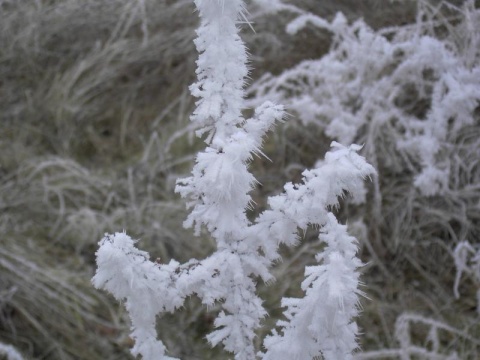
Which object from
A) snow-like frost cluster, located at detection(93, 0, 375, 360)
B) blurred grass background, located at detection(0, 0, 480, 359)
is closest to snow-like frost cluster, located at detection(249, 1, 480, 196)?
blurred grass background, located at detection(0, 0, 480, 359)

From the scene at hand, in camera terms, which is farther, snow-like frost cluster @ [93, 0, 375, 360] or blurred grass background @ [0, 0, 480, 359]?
blurred grass background @ [0, 0, 480, 359]

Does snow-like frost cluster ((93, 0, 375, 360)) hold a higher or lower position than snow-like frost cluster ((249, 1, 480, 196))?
higher

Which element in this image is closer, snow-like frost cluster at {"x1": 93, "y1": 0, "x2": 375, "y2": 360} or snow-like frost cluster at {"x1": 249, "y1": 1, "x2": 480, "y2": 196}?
snow-like frost cluster at {"x1": 93, "y1": 0, "x2": 375, "y2": 360}

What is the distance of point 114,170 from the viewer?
194cm

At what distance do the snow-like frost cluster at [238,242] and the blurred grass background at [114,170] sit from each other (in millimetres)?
734

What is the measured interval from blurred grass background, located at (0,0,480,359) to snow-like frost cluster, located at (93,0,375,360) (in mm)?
734

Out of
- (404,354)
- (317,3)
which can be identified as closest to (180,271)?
(404,354)

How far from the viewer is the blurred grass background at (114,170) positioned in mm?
1401

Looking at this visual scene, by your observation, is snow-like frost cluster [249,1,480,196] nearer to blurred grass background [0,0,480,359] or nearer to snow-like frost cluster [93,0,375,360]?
blurred grass background [0,0,480,359]

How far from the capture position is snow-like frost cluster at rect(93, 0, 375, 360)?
0.57 metres

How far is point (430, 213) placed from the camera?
1.50 meters

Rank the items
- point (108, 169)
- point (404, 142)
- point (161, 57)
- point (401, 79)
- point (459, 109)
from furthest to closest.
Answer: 1. point (161, 57)
2. point (108, 169)
3. point (401, 79)
4. point (404, 142)
5. point (459, 109)

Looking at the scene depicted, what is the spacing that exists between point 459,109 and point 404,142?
0.17 m

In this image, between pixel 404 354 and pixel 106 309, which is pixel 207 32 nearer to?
pixel 404 354
